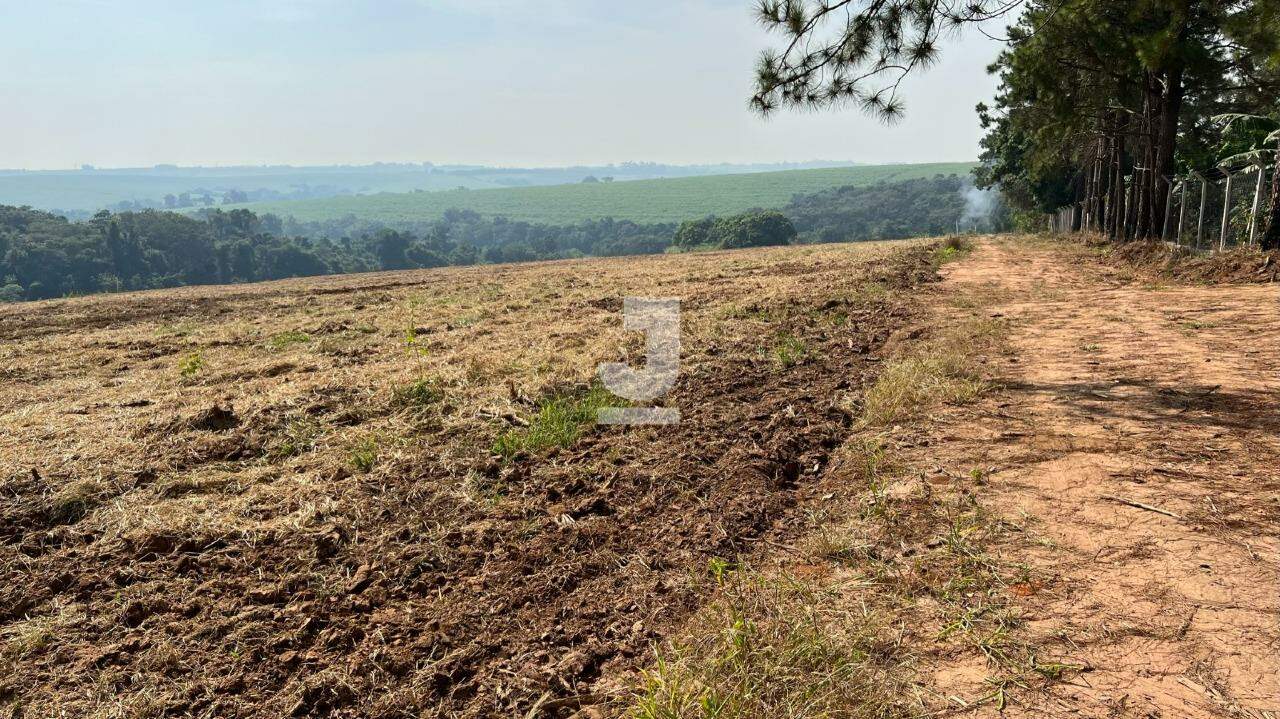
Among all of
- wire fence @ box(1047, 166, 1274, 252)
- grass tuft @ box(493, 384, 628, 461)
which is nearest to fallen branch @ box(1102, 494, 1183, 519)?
grass tuft @ box(493, 384, 628, 461)

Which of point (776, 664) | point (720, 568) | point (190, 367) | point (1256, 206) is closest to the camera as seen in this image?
point (776, 664)

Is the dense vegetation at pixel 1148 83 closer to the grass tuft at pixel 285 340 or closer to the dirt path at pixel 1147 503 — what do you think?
the dirt path at pixel 1147 503

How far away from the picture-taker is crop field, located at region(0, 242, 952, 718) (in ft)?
8.57

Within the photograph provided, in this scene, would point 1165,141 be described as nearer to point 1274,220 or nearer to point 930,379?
point 1274,220

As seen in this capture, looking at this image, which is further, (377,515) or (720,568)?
(377,515)

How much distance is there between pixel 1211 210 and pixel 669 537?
27.9 metres

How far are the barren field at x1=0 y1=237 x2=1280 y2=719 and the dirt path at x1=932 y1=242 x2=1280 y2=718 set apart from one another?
0.02 metres

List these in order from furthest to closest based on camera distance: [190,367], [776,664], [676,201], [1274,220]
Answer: [676,201]
[1274,220]
[190,367]
[776,664]

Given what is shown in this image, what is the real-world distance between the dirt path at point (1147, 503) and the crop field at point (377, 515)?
1.20m

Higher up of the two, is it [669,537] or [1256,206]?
[1256,206]

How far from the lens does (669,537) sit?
3.48m

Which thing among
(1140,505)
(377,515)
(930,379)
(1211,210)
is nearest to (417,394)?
(377,515)

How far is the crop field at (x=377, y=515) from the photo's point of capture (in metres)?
2.61

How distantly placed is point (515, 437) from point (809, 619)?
2.63m
